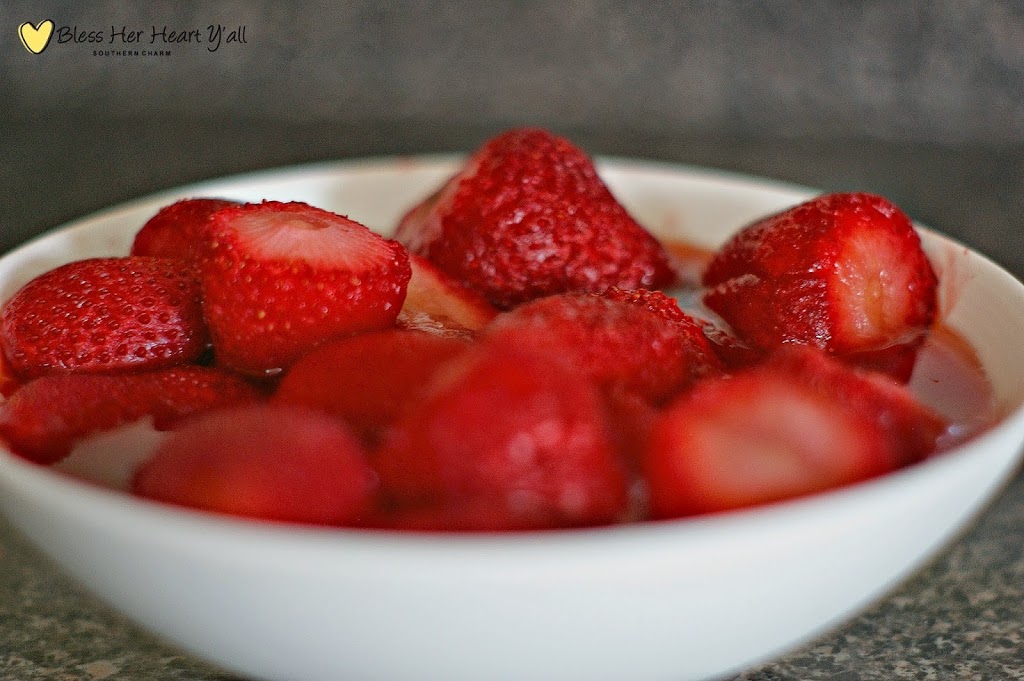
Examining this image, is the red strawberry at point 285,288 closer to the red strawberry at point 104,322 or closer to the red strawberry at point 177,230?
the red strawberry at point 104,322

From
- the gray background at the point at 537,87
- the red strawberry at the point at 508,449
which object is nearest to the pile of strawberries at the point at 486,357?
the red strawberry at the point at 508,449

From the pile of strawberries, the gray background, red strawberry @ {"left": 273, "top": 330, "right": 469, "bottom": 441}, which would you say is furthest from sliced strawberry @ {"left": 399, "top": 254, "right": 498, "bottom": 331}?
the gray background

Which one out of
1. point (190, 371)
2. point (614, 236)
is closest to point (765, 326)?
point (614, 236)

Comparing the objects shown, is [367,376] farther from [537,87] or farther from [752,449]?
[537,87]

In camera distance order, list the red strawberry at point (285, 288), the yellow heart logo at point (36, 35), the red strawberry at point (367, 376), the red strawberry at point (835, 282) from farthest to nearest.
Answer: the yellow heart logo at point (36, 35) → the red strawberry at point (835, 282) → the red strawberry at point (285, 288) → the red strawberry at point (367, 376)

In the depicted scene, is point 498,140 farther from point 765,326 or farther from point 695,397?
point 695,397

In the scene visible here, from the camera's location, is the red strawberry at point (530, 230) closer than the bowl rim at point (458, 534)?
No

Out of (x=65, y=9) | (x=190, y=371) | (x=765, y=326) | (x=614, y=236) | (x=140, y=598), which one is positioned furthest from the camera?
(x=65, y=9)
